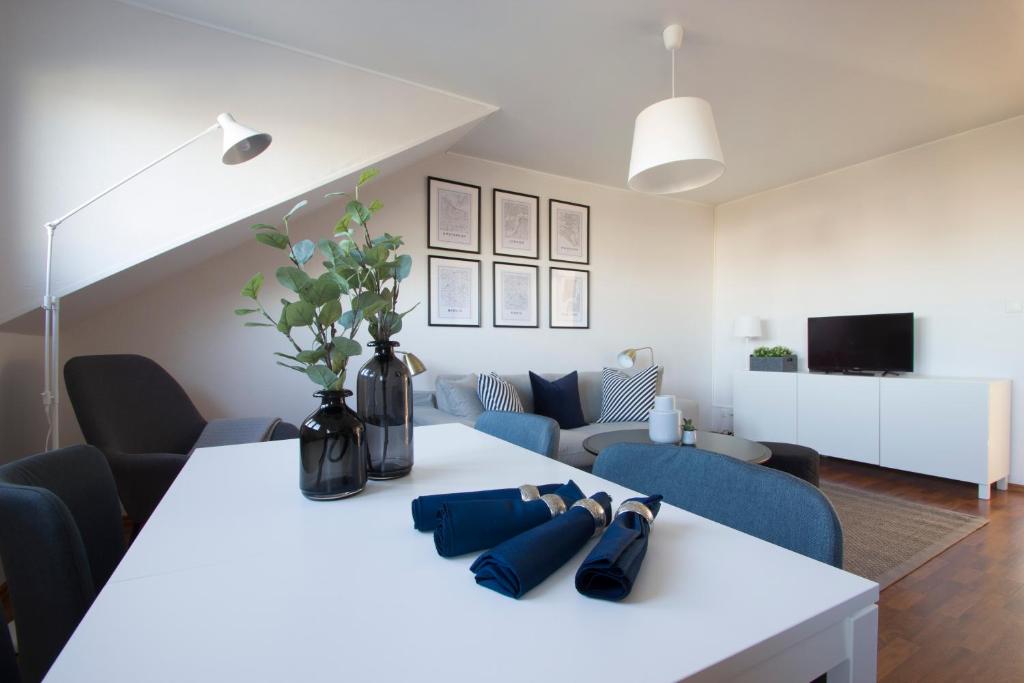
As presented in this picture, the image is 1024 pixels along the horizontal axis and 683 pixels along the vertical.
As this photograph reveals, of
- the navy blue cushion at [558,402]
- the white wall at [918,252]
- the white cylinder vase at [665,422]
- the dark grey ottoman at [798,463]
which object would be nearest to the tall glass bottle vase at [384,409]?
the white cylinder vase at [665,422]

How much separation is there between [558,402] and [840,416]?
7.77ft

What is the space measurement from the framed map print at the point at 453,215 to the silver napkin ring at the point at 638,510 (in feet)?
10.8

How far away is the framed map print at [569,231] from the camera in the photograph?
14.3ft

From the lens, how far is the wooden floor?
5.09 ft

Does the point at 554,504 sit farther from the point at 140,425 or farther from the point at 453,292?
the point at 453,292

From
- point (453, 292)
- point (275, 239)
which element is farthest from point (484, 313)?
point (275, 239)

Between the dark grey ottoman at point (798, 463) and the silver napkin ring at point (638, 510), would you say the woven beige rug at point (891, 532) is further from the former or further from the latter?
the silver napkin ring at point (638, 510)

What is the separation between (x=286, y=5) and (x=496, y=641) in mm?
2633

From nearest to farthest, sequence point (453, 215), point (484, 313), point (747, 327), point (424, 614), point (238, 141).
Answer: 1. point (424, 614)
2. point (238, 141)
3. point (453, 215)
4. point (484, 313)
5. point (747, 327)

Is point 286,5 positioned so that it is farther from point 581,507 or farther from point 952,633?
point 952,633

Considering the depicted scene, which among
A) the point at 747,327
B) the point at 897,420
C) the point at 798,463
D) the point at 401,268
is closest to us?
the point at 401,268

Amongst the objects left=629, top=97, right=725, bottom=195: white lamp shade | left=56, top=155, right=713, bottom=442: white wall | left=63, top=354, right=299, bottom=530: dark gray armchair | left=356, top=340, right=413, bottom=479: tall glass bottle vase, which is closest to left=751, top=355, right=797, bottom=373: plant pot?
left=56, top=155, right=713, bottom=442: white wall

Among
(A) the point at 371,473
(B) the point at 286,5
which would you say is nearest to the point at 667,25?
(B) the point at 286,5

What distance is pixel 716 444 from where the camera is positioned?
244cm
